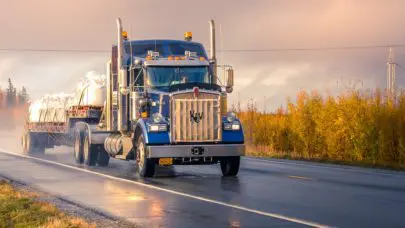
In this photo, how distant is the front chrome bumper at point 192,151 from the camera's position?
19.4 m

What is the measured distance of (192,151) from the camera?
19.6 metres

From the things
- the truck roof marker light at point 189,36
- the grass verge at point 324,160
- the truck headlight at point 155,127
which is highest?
the truck roof marker light at point 189,36

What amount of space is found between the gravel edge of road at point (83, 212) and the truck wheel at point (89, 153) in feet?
27.7

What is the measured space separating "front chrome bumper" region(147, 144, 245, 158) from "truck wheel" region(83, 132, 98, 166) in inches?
265

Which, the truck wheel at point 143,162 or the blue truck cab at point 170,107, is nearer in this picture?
the blue truck cab at point 170,107

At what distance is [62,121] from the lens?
3109cm

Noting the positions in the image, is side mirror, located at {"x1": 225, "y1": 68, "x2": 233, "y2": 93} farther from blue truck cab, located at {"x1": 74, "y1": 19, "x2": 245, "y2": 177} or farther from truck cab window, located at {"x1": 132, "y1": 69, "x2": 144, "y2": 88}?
truck cab window, located at {"x1": 132, "y1": 69, "x2": 144, "y2": 88}

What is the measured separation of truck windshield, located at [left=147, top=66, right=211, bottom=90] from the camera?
2066 centimetres

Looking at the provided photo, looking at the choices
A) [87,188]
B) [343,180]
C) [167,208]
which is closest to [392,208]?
[167,208]

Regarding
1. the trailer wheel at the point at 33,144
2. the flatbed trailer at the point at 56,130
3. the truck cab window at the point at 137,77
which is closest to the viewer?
the truck cab window at the point at 137,77

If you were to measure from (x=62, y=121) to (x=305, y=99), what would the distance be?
10.1 meters

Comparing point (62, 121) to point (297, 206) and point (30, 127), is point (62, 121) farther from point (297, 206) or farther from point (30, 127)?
point (297, 206)

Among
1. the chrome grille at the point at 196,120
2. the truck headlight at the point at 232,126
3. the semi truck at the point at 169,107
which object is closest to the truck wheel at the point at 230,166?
the semi truck at the point at 169,107

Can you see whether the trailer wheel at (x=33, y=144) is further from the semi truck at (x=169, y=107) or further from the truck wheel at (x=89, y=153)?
the semi truck at (x=169, y=107)
